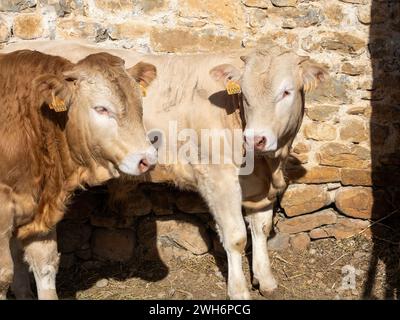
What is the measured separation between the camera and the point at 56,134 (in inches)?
177

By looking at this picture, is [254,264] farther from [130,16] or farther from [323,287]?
[130,16]

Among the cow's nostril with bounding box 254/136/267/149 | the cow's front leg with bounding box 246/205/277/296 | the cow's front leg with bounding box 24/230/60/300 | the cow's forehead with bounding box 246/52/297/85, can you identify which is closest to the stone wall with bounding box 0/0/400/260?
the cow's front leg with bounding box 246/205/277/296

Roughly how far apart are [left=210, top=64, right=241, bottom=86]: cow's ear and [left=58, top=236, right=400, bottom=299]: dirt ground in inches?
72.6

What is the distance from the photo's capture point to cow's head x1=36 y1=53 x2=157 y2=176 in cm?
419

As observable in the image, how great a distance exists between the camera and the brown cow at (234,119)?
16.1 feet

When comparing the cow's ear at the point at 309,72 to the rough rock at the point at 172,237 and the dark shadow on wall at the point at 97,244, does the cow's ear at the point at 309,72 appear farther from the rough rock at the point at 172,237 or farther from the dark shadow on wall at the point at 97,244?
the dark shadow on wall at the point at 97,244

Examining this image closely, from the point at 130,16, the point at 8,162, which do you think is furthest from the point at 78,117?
the point at 130,16

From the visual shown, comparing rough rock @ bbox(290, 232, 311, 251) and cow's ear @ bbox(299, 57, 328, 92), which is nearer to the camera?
cow's ear @ bbox(299, 57, 328, 92)

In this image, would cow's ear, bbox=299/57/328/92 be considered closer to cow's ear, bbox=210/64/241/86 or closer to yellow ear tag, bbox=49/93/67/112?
cow's ear, bbox=210/64/241/86

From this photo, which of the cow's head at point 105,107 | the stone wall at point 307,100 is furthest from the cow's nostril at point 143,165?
the stone wall at point 307,100

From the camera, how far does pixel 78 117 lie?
4.35 metres

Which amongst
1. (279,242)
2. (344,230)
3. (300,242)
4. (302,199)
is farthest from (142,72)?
(344,230)

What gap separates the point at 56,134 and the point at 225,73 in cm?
144
